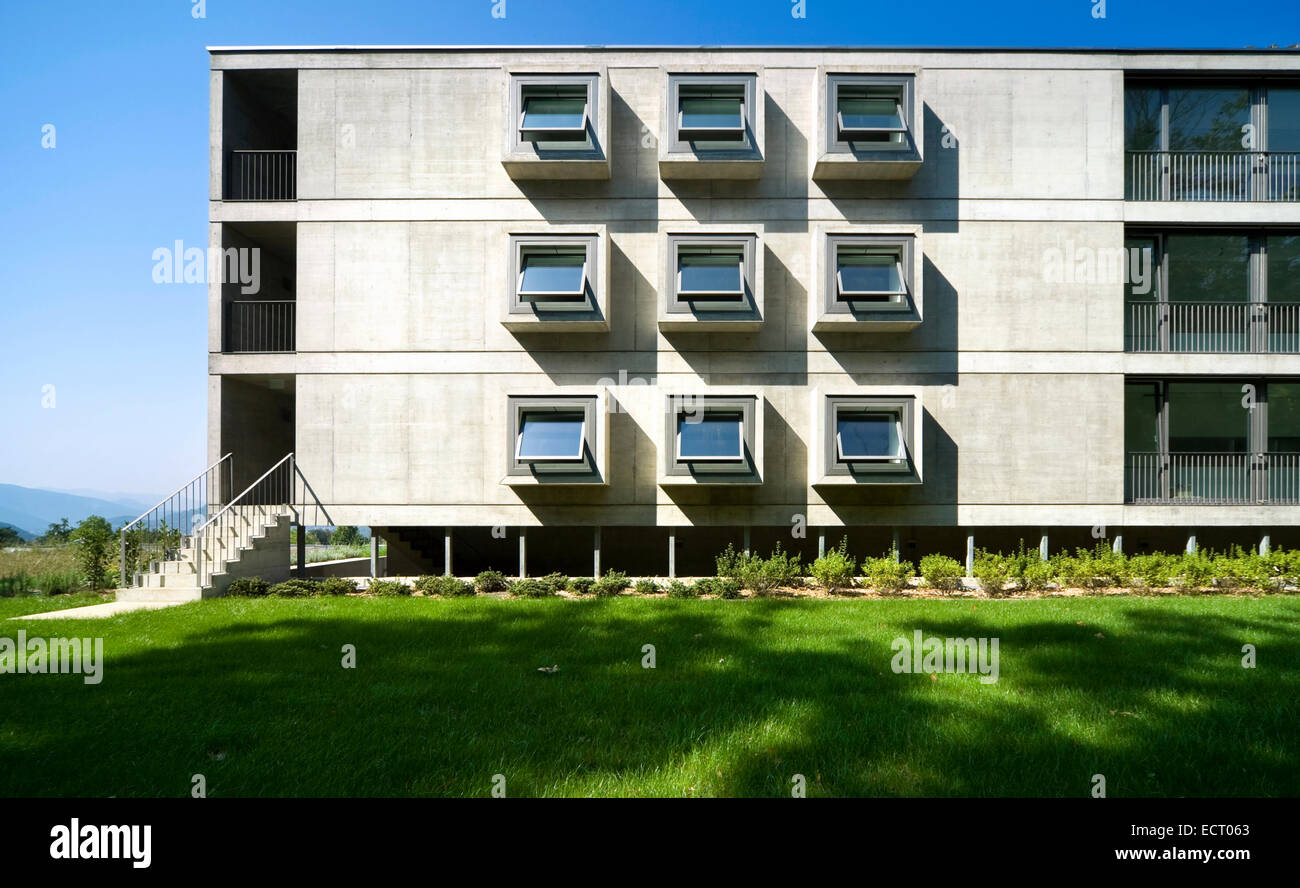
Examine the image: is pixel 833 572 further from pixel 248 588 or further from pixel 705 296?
pixel 248 588

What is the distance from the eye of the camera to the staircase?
35.3 ft

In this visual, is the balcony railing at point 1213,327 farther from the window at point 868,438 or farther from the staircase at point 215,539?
the staircase at point 215,539

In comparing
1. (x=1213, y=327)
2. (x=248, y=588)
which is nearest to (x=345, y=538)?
(x=248, y=588)

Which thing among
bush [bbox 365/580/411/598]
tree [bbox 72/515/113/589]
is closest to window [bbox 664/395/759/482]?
bush [bbox 365/580/411/598]

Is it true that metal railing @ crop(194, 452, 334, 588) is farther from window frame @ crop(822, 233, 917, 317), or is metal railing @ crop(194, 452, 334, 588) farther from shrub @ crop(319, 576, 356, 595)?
window frame @ crop(822, 233, 917, 317)

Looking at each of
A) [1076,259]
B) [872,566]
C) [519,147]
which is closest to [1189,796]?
[872,566]

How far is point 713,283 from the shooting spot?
12320 millimetres

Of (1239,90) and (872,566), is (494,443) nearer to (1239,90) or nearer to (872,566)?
(872,566)

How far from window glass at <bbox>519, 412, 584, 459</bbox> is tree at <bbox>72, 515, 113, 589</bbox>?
396 inches

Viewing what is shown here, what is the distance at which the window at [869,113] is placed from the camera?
1234 cm

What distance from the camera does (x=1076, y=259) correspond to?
12.9m

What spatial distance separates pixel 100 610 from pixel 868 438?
15.1 meters
